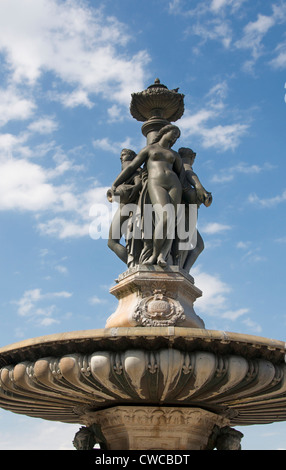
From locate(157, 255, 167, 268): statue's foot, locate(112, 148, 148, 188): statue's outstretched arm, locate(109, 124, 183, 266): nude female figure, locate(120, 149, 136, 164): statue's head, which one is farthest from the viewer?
locate(120, 149, 136, 164): statue's head

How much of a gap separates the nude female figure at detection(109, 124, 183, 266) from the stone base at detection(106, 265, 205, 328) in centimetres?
26

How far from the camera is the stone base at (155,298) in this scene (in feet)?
29.3

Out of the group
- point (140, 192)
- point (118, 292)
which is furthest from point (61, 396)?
point (140, 192)

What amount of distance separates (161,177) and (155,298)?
87.1 inches

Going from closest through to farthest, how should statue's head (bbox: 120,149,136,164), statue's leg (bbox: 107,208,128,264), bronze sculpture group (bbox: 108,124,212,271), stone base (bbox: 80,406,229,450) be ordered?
stone base (bbox: 80,406,229,450) < bronze sculpture group (bbox: 108,124,212,271) < statue's leg (bbox: 107,208,128,264) < statue's head (bbox: 120,149,136,164)

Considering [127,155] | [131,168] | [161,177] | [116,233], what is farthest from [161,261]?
[127,155]

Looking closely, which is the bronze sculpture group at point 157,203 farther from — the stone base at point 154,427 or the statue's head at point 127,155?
the stone base at point 154,427

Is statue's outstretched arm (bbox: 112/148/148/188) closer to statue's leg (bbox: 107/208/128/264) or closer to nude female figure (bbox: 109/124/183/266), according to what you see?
nude female figure (bbox: 109/124/183/266)

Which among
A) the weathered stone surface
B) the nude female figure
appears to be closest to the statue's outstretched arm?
the nude female figure

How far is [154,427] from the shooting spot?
8.14 meters

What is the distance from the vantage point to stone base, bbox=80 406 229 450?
26.6 ft

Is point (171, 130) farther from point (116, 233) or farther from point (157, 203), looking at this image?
point (116, 233)
